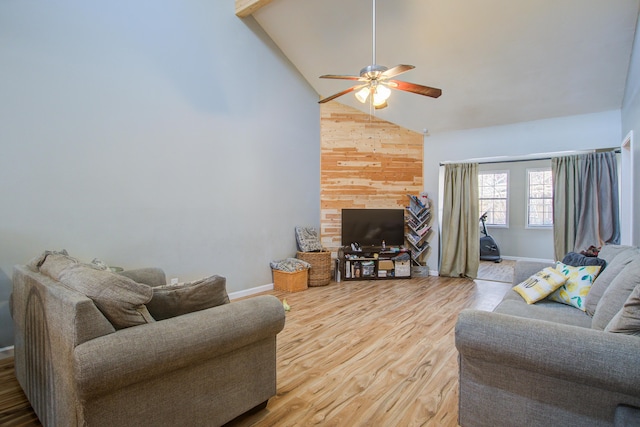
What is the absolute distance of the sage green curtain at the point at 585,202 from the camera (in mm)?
4727

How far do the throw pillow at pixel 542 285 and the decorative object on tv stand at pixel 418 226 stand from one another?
3.32m

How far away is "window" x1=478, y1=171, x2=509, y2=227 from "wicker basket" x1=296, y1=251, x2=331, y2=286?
5.25 m

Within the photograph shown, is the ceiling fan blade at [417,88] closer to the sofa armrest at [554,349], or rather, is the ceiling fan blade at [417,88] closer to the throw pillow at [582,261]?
the throw pillow at [582,261]

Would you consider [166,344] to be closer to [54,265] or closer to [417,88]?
[54,265]

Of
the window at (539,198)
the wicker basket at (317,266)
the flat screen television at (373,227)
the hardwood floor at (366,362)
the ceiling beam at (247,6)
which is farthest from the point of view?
the window at (539,198)

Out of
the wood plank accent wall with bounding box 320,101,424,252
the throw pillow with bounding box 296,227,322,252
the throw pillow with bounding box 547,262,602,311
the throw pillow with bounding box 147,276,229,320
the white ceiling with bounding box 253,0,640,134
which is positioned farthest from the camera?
the wood plank accent wall with bounding box 320,101,424,252

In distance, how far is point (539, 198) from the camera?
757 cm

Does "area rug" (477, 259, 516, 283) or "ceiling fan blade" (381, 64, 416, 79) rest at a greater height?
"ceiling fan blade" (381, 64, 416, 79)

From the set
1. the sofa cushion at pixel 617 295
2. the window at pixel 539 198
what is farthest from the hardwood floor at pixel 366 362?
the window at pixel 539 198

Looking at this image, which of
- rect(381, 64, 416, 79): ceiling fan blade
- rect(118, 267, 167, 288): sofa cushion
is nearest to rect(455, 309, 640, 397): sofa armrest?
rect(381, 64, 416, 79): ceiling fan blade

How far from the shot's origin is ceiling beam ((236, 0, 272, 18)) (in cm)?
412

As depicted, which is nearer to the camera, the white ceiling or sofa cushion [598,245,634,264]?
sofa cushion [598,245,634,264]

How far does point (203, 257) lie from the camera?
3992mm

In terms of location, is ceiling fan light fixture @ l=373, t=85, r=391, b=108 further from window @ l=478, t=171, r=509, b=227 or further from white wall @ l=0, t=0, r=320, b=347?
window @ l=478, t=171, r=509, b=227
